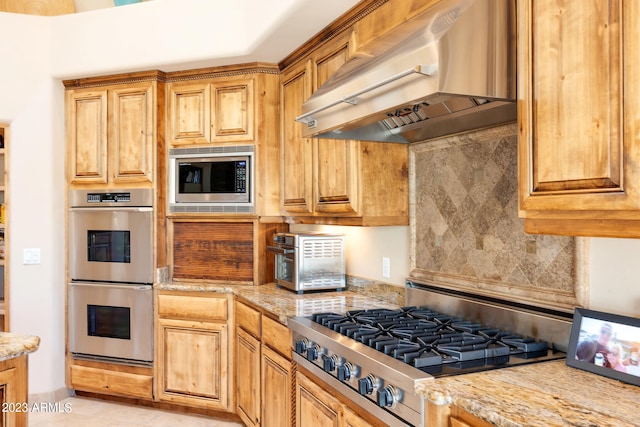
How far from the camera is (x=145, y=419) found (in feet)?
11.6

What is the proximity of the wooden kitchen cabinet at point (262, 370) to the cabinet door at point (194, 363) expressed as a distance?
157mm

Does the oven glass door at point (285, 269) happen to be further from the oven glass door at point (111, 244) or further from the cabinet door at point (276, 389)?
the oven glass door at point (111, 244)

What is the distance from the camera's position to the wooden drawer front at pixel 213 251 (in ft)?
12.2

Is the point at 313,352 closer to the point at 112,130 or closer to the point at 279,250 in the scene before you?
the point at 279,250

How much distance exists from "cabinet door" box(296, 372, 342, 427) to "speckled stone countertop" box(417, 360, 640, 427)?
0.62 m

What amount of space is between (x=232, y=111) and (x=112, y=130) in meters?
0.94

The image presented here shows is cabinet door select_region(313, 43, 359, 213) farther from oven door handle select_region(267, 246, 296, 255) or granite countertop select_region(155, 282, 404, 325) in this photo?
granite countertop select_region(155, 282, 404, 325)

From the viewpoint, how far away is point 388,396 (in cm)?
163

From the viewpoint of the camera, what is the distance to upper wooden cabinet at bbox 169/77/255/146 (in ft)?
11.8

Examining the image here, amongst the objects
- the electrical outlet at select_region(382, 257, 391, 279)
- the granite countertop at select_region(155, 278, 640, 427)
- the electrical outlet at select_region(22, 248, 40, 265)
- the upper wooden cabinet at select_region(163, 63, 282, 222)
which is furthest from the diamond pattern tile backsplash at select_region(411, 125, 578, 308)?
the electrical outlet at select_region(22, 248, 40, 265)

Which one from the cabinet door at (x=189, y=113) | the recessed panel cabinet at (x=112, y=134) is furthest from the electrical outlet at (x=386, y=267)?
the recessed panel cabinet at (x=112, y=134)

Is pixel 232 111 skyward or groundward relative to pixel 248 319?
skyward

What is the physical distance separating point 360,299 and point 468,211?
3.06ft

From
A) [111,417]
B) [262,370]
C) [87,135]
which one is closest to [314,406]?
[262,370]
